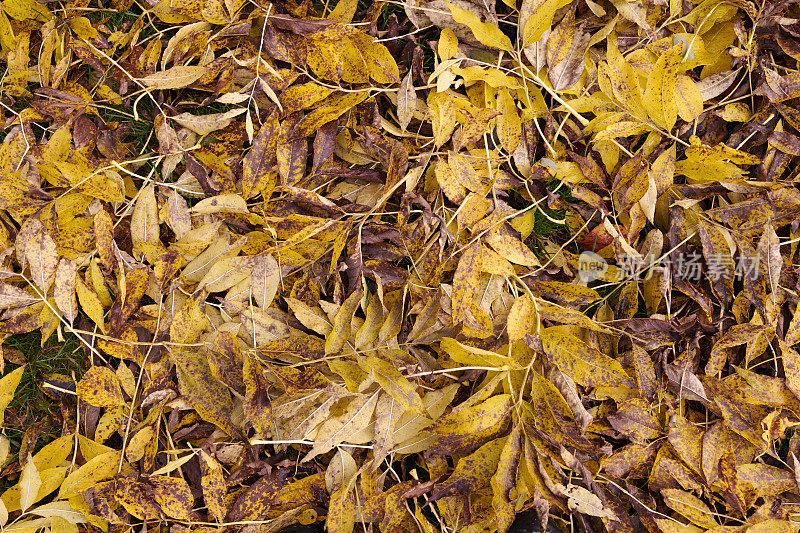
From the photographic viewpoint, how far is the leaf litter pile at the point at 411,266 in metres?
1.28

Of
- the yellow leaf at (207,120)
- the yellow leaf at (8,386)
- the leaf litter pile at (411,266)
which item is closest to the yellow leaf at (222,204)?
the leaf litter pile at (411,266)

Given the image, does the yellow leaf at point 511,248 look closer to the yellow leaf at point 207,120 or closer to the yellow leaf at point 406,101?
the yellow leaf at point 406,101

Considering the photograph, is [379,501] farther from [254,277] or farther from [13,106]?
[13,106]

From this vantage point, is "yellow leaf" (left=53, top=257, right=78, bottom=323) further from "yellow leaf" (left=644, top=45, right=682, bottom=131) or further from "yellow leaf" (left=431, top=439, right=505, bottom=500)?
"yellow leaf" (left=644, top=45, right=682, bottom=131)

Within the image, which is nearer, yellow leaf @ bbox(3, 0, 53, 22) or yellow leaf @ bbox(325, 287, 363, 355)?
yellow leaf @ bbox(325, 287, 363, 355)

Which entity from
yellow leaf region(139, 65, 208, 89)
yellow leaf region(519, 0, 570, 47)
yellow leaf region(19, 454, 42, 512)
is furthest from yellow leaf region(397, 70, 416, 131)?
yellow leaf region(19, 454, 42, 512)

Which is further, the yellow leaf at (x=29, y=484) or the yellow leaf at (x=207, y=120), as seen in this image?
the yellow leaf at (x=207, y=120)

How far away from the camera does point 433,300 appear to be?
51.6 inches

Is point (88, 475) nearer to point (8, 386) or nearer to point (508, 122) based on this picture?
point (8, 386)

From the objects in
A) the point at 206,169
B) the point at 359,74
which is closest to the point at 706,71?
the point at 359,74

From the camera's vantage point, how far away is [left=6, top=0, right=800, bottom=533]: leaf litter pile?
128 cm

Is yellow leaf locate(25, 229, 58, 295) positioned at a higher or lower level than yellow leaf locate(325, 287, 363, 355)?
higher

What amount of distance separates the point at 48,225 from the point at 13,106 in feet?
1.21

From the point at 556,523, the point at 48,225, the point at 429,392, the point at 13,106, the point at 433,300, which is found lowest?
the point at 556,523
